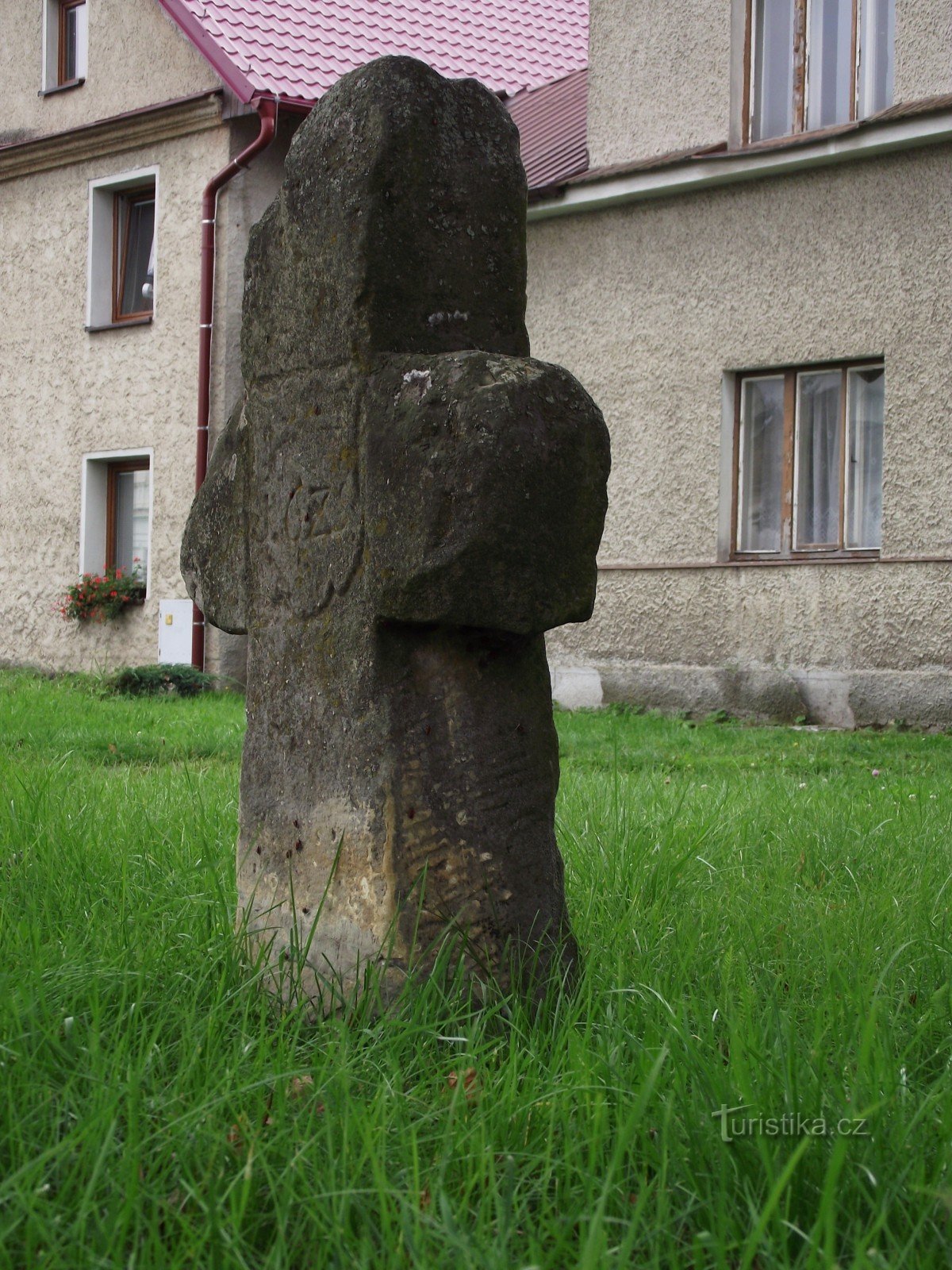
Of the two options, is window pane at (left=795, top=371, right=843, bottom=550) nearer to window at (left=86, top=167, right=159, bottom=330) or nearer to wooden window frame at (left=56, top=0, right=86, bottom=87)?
window at (left=86, top=167, right=159, bottom=330)

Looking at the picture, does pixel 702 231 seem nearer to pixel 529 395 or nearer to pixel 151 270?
pixel 151 270

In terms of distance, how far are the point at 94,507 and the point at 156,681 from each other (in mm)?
3240

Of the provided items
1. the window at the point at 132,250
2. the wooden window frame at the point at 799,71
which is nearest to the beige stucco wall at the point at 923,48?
the wooden window frame at the point at 799,71

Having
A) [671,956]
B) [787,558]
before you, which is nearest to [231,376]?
[787,558]

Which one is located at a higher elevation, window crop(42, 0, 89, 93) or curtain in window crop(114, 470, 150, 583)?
window crop(42, 0, 89, 93)

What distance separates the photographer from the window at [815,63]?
34.2 ft

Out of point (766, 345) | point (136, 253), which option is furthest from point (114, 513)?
point (766, 345)

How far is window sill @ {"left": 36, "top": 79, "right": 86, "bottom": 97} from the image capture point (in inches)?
577

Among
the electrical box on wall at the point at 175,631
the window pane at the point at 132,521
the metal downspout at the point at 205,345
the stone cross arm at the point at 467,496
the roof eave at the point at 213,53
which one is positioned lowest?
the electrical box on wall at the point at 175,631

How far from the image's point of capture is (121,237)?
49.0 feet

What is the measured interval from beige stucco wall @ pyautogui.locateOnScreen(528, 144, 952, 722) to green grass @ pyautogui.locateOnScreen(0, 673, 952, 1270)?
644cm

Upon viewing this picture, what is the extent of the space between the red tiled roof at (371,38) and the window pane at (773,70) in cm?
362

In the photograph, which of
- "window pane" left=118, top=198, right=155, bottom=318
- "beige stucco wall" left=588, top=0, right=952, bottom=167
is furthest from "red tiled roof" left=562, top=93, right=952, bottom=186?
"window pane" left=118, top=198, right=155, bottom=318

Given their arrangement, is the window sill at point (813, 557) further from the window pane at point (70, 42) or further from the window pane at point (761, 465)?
the window pane at point (70, 42)
